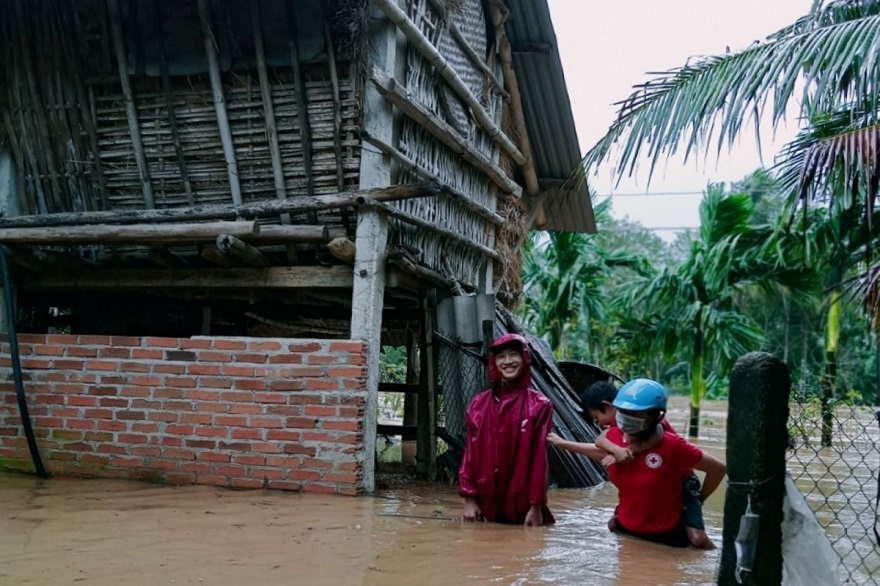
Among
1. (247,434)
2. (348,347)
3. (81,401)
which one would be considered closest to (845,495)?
(348,347)

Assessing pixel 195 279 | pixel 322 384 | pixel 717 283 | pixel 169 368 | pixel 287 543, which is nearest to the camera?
pixel 287 543

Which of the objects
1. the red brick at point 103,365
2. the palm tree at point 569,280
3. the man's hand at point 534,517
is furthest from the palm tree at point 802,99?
the palm tree at point 569,280

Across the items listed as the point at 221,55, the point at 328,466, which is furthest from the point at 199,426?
the point at 221,55

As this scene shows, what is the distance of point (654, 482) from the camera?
4.81m

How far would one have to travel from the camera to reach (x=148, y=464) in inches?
251

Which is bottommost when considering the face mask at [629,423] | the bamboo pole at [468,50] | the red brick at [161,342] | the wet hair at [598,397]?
the face mask at [629,423]

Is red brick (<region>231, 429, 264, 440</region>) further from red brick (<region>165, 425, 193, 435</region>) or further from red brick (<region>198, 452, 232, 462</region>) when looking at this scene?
red brick (<region>165, 425, 193, 435</region>)

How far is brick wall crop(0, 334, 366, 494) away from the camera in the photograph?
19.7 feet

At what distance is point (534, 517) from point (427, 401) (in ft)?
8.46

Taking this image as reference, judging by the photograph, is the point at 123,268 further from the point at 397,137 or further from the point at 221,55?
the point at 397,137

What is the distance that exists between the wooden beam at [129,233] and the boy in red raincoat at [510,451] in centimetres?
223

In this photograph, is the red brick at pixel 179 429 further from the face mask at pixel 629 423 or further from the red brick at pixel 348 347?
the face mask at pixel 629 423

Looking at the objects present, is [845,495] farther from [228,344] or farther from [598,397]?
[228,344]

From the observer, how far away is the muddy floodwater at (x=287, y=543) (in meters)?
3.81
